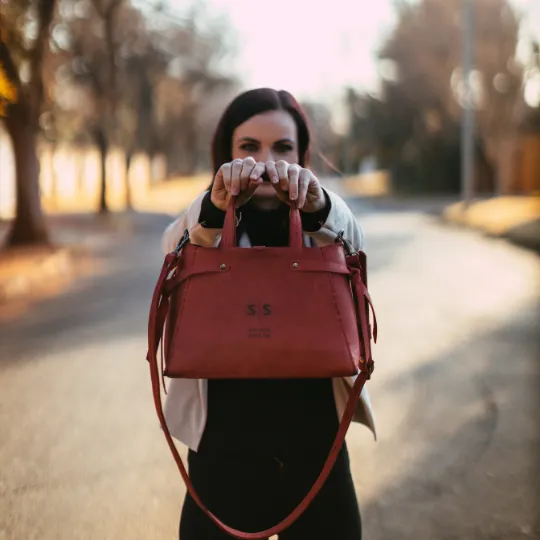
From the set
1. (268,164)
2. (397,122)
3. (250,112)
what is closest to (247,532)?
(268,164)

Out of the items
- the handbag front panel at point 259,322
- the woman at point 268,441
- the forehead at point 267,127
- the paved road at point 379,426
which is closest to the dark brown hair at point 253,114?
the forehead at point 267,127

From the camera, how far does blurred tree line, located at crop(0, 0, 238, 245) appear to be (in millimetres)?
12648

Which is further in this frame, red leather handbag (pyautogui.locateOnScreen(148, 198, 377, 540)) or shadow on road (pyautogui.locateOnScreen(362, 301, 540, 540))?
shadow on road (pyautogui.locateOnScreen(362, 301, 540, 540))

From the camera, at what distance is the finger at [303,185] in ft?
4.84

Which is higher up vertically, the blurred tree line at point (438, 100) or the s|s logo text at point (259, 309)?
the blurred tree line at point (438, 100)

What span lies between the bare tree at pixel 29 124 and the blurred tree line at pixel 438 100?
19164 millimetres

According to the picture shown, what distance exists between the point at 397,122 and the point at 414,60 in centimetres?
Answer: 574

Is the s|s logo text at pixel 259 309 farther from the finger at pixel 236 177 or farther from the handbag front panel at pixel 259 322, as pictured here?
the finger at pixel 236 177

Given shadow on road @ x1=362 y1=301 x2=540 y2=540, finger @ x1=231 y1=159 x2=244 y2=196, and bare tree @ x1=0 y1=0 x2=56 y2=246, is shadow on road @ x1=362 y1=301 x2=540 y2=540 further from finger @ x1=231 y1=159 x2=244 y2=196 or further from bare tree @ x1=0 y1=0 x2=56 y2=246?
bare tree @ x1=0 y1=0 x2=56 y2=246

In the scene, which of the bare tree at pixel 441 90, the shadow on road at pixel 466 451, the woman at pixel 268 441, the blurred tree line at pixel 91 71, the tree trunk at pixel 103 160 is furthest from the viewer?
the bare tree at pixel 441 90

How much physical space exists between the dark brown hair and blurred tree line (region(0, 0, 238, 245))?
2.19m

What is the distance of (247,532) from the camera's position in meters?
1.67

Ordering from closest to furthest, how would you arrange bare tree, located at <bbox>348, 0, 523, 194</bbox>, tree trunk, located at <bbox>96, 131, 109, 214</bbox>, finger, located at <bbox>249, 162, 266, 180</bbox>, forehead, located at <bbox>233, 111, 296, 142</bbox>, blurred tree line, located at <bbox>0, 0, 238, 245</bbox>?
finger, located at <bbox>249, 162, 266, 180</bbox>, forehead, located at <bbox>233, 111, 296, 142</bbox>, blurred tree line, located at <bbox>0, 0, 238, 245</bbox>, tree trunk, located at <bbox>96, 131, 109, 214</bbox>, bare tree, located at <bbox>348, 0, 523, 194</bbox>

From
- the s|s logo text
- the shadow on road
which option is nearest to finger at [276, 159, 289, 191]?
the s|s logo text
